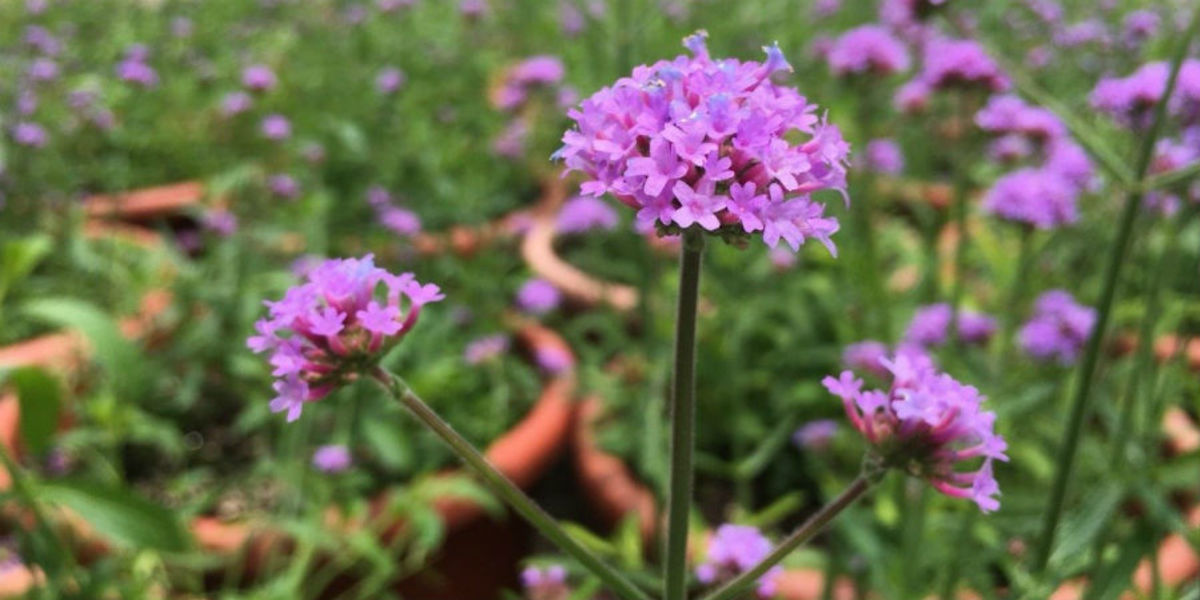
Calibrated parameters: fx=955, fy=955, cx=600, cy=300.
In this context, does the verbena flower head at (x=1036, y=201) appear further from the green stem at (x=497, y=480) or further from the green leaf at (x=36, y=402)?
the green leaf at (x=36, y=402)

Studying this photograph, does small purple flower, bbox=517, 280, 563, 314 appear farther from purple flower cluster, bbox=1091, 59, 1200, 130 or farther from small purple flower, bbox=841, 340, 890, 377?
purple flower cluster, bbox=1091, 59, 1200, 130

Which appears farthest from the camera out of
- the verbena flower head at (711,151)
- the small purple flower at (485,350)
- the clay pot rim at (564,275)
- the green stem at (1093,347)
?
the clay pot rim at (564,275)

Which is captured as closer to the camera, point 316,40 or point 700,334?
point 700,334

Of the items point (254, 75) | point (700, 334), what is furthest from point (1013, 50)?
point (254, 75)

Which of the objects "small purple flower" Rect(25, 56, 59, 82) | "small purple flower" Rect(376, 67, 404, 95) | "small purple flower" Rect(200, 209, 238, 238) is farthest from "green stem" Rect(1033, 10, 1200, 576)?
"small purple flower" Rect(25, 56, 59, 82)

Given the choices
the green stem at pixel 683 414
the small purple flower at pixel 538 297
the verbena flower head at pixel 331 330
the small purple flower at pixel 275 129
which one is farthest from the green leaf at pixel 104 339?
the small purple flower at pixel 275 129

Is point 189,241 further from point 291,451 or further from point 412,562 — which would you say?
point 412,562
